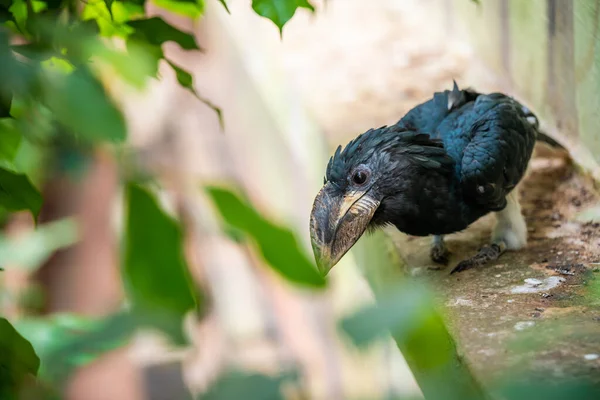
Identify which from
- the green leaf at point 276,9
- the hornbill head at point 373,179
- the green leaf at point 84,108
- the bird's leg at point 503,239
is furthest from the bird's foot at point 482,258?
the green leaf at point 84,108

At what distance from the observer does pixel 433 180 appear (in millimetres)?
2059

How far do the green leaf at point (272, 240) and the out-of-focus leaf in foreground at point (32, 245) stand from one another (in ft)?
5.26

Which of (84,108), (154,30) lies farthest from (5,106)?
(84,108)

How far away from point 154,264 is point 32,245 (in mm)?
2241

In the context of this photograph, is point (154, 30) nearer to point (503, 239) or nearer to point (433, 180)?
point (433, 180)

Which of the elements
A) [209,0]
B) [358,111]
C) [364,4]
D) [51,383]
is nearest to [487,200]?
[358,111]

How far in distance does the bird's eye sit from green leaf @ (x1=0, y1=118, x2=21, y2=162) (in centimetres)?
92

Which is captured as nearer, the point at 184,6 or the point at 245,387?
the point at 245,387

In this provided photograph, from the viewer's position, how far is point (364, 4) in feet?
12.6

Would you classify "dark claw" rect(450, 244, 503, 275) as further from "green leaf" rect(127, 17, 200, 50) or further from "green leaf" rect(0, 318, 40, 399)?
"green leaf" rect(0, 318, 40, 399)

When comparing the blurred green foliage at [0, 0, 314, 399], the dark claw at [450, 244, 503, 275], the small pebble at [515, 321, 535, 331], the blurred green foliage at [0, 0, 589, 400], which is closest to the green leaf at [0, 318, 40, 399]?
the blurred green foliage at [0, 0, 314, 399]

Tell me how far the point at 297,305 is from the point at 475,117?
2724 mm

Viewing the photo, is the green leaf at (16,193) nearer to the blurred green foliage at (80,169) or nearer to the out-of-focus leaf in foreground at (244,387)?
the blurred green foliage at (80,169)

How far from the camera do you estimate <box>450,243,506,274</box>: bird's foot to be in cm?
211
